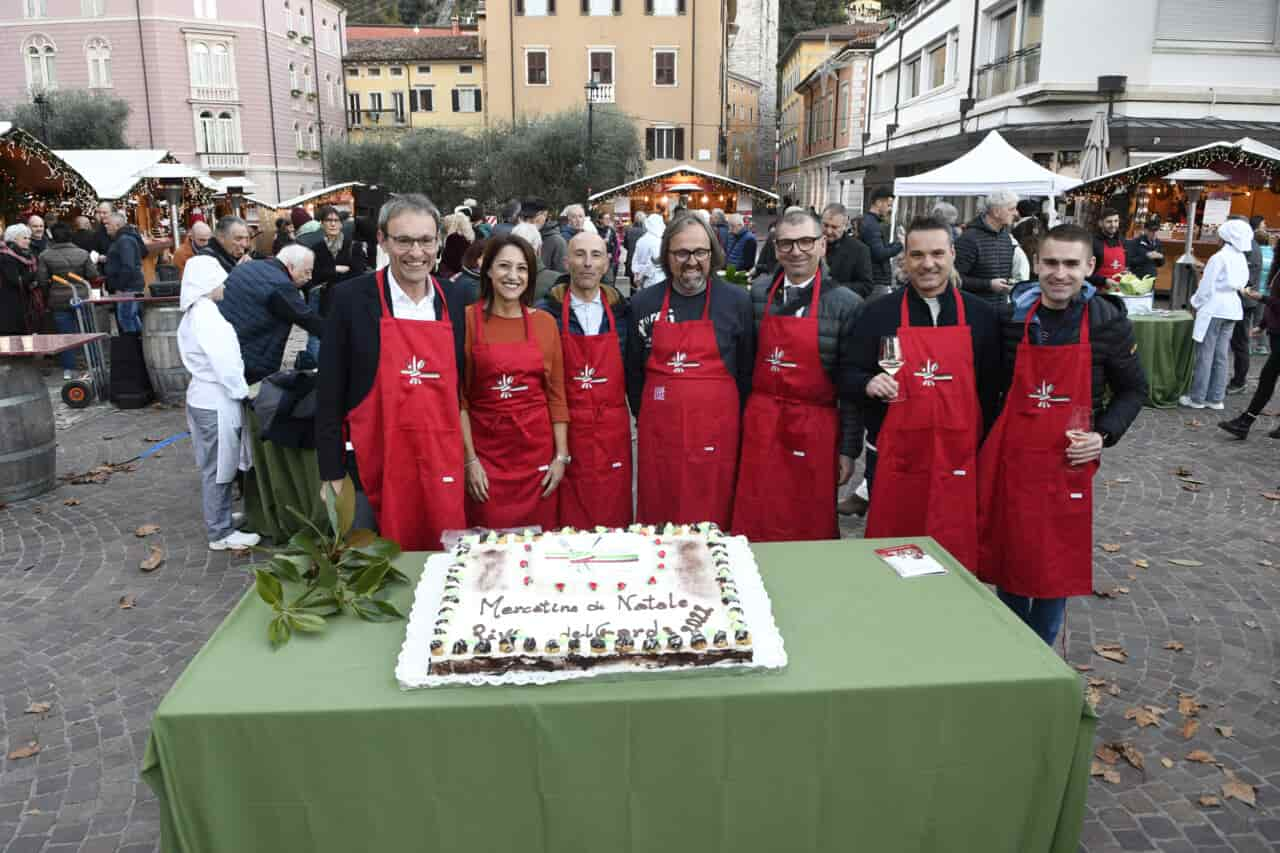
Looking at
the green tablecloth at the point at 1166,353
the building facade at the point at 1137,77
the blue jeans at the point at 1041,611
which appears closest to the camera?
the blue jeans at the point at 1041,611

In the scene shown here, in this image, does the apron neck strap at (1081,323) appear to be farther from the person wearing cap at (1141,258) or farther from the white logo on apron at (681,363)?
the person wearing cap at (1141,258)

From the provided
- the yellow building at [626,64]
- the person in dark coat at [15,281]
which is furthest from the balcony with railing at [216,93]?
the person in dark coat at [15,281]

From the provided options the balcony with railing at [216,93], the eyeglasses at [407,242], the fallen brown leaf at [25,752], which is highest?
the balcony with railing at [216,93]

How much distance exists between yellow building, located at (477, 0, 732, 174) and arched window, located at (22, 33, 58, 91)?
68.4 ft

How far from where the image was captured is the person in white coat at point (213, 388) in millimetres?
5410

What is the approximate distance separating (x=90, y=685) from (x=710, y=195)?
27429 millimetres

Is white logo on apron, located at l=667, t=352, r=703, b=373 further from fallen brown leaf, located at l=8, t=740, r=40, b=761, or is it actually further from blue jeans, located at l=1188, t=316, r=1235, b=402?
blue jeans, located at l=1188, t=316, r=1235, b=402

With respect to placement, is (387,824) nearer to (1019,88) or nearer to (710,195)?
(1019,88)

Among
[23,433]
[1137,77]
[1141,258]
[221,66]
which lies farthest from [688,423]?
[221,66]

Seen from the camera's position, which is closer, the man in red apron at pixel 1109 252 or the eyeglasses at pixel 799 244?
the eyeglasses at pixel 799 244

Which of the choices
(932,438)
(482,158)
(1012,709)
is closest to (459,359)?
(932,438)

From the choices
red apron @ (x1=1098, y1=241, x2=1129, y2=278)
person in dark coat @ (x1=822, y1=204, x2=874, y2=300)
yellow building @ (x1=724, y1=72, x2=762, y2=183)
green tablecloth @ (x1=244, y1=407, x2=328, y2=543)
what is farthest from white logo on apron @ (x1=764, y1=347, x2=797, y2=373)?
yellow building @ (x1=724, y1=72, x2=762, y2=183)

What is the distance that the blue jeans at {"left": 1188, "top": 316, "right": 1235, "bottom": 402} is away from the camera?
9.40 meters

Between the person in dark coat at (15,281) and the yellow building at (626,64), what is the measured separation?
30.0 meters
